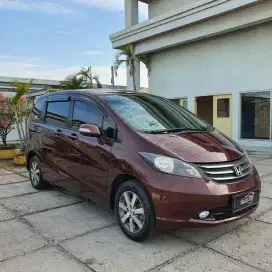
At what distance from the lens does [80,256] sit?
3.08 meters

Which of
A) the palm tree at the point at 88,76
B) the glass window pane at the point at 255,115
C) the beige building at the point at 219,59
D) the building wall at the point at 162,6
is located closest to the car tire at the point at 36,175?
the beige building at the point at 219,59

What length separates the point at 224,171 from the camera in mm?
3188

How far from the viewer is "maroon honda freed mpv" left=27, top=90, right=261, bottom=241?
3053 mm

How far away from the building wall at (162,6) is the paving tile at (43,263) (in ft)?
43.4

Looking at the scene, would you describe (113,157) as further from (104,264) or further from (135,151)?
(104,264)

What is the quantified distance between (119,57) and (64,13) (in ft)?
11.3

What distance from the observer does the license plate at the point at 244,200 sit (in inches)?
124

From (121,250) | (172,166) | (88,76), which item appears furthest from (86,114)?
(88,76)

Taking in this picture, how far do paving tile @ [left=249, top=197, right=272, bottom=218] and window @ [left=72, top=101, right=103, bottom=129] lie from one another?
2.45m

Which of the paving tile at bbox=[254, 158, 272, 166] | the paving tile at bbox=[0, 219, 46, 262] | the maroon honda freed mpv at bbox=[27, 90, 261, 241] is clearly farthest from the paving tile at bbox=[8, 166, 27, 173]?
the paving tile at bbox=[254, 158, 272, 166]

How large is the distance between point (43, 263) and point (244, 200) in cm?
216

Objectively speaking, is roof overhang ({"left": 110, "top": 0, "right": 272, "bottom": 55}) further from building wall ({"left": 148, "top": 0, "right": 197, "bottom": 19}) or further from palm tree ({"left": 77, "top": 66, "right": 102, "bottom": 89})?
palm tree ({"left": 77, "top": 66, "right": 102, "bottom": 89})

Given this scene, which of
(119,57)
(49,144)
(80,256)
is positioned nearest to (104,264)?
(80,256)

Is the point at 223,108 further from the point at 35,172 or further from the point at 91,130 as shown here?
the point at 91,130
